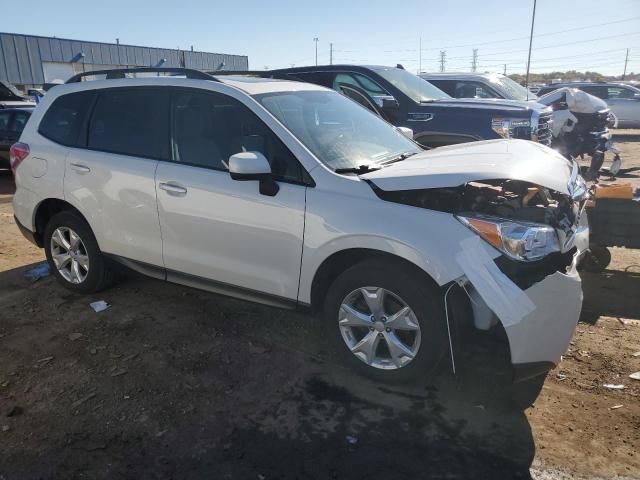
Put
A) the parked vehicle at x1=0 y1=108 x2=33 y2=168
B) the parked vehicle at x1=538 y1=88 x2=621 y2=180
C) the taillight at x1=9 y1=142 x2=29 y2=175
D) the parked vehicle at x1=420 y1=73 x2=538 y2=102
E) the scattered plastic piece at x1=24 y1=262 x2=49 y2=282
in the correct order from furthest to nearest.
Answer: the parked vehicle at x1=0 y1=108 x2=33 y2=168 → the parked vehicle at x1=420 y1=73 x2=538 y2=102 → the parked vehicle at x1=538 y1=88 x2=621 y2=180 → the scattered plastic piece at x1=24 y1=262 x2=49 y2=282 → the taillight at x1=9 y1=142 x2=29 y2=175

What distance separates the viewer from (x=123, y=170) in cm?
407

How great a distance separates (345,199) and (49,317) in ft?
9.39

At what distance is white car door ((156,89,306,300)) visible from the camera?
3371 mm

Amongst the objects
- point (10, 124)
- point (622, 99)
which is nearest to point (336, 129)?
point (10, 124)

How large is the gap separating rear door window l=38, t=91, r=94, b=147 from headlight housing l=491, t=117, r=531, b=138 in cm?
491

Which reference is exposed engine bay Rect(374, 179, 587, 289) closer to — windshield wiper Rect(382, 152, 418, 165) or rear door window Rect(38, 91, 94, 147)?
windshield wiper Rect(382, 152, 418, 165)

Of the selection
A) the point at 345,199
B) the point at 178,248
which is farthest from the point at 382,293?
the point at 178,248

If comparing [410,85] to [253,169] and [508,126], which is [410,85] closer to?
[508,126]

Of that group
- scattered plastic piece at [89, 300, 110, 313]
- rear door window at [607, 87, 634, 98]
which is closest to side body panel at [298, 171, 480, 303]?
scattered plastic piece at [89, 300, 110, 313]

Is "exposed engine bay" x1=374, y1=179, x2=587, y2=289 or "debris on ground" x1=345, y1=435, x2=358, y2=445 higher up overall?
"exposed engine bay" x1=374, y1=179, x2=587, y2=289

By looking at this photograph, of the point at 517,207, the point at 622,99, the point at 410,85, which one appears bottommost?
the point at 517,207

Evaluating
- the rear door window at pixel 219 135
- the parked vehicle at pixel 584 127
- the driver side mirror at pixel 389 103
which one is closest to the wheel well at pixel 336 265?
the rear door window at pixel 219 135

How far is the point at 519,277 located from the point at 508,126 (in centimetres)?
461

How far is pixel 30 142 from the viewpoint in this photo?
4691 mm
